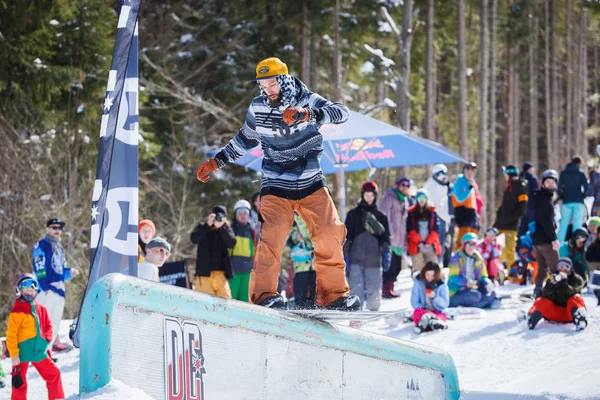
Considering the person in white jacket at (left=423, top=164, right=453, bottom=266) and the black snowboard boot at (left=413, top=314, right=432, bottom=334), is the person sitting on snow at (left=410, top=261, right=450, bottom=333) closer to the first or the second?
the black snowboard boot at (left=413, top=314, right=432, bottom=334)

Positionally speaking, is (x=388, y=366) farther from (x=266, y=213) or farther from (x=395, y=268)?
(x=395, y=268)

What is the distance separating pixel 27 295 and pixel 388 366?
3.53 metres

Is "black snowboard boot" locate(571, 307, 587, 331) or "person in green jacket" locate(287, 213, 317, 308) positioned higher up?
"person in green jacket" locate(287, 213, 317, 308)

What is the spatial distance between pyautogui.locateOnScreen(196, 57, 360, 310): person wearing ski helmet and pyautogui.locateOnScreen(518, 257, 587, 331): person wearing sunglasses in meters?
4.63

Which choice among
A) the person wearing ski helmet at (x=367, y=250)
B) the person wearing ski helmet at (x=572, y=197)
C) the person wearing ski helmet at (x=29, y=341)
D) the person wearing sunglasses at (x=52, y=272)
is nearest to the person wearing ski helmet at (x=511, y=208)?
the person wearing ski helmet at (x=572, y=197)

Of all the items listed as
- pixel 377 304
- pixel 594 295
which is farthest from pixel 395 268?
pixel 594 295

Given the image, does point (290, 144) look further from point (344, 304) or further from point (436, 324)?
point (436, 324)

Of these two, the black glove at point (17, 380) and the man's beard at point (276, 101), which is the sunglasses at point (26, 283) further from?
the man's beard at point (276, 101)

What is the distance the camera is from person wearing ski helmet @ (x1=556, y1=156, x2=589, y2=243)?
12.6m

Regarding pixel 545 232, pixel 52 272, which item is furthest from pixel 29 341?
pixel 545 232

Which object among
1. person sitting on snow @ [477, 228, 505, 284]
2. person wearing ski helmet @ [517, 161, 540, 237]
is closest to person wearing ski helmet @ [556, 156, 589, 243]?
person wearing ski helmet @ [517, 161, 540, 237]

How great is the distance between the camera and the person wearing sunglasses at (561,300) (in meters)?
9.24

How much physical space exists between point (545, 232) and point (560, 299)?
67.5 inches

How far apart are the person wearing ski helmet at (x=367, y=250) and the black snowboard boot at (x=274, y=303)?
498 cm
